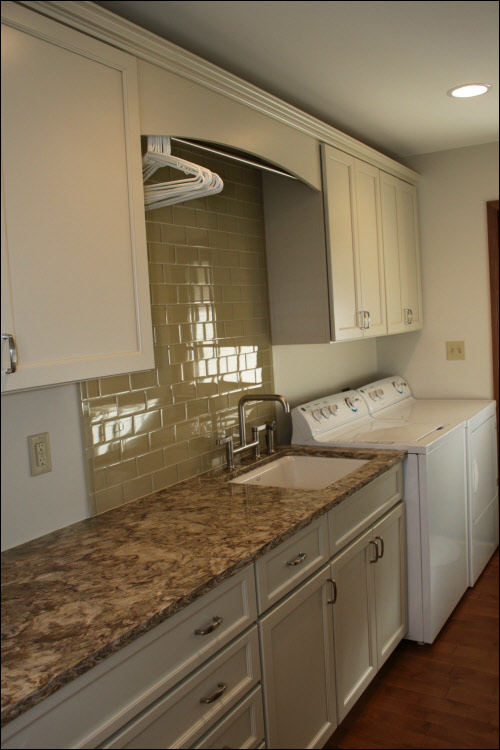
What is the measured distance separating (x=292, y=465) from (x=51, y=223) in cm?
156

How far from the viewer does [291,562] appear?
1881 mm

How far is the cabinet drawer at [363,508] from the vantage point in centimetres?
215

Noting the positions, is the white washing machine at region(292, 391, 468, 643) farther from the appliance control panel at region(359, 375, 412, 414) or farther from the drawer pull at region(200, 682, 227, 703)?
the drawer pull at region(200, 682, 227, 703)

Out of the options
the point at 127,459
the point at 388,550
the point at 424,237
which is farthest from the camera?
the point at 424,237

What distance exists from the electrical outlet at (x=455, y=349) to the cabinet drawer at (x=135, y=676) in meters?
2.55

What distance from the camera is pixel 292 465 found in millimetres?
2730

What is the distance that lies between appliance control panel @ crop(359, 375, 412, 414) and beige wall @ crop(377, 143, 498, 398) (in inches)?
5.8

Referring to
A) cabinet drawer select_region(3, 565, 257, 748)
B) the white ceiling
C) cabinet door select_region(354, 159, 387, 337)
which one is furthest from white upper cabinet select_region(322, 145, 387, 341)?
cabinet drawer select_region(3, 565, 257, 748)

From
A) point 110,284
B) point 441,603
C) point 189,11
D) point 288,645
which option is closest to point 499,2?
point 189,11

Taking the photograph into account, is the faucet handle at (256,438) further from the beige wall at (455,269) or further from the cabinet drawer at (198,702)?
the beige wall at (455,269)

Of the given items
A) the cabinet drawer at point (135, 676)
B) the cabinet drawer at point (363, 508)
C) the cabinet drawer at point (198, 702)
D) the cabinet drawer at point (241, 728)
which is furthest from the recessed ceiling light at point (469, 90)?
the cabinet drawer at point (241, 728)

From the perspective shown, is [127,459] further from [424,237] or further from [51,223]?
[424,237]

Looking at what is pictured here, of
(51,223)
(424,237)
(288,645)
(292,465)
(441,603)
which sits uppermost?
(424,237)

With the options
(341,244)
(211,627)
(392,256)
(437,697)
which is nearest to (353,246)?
(341,244)
